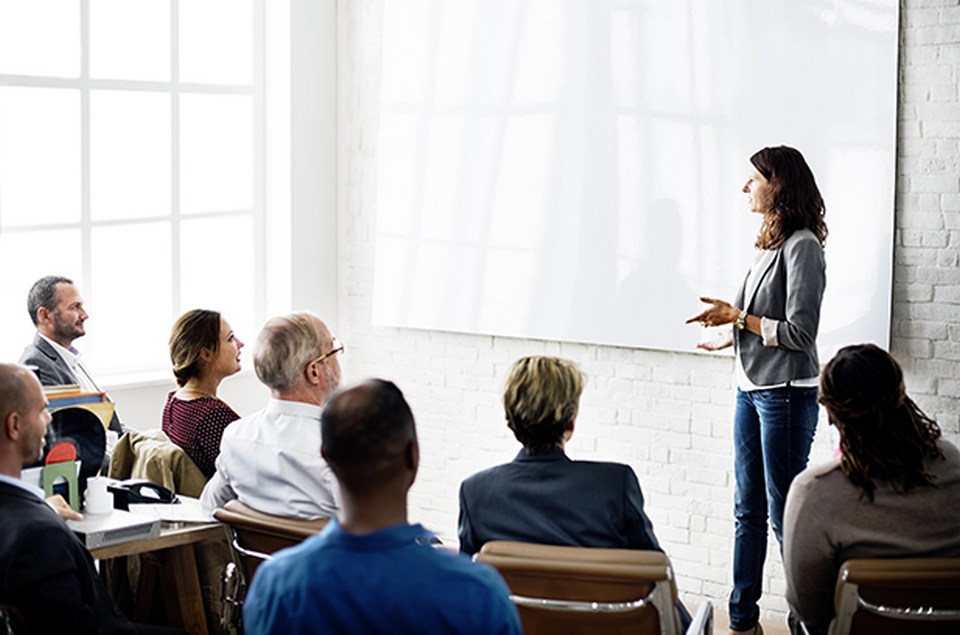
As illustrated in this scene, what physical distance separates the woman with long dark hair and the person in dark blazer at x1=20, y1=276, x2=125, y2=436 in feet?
10.4

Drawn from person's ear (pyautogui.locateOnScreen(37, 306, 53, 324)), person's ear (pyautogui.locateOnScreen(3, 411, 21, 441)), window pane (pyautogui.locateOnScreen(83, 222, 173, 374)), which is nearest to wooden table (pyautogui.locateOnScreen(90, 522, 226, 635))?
person's ear (pyautogui.locateOnScreen(3, 411, 21, 441))

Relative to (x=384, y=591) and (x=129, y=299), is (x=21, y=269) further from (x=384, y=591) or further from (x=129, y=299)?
(x=384, y=591)

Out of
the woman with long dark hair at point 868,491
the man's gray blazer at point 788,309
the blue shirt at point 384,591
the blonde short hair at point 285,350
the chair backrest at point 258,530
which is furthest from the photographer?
the man's gray blazer at point 788,309

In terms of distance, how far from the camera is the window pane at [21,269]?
5918 millimetres

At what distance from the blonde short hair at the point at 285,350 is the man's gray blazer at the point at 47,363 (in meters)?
1.70

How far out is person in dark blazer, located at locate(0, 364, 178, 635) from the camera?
286cm

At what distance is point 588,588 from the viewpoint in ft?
9.21

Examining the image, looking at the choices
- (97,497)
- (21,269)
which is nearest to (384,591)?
(97,497)

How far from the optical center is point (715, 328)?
18.1 feet

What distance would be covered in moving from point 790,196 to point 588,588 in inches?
86.8

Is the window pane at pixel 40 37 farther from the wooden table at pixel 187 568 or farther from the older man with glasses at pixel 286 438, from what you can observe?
the wooden table at pixel 187 568

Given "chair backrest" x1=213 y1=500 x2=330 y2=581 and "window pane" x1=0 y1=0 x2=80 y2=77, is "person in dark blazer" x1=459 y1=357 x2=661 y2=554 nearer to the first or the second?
"chair backrest" x1=213 y1=500 x2=330 y2=581

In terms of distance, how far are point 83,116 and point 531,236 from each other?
2131mm

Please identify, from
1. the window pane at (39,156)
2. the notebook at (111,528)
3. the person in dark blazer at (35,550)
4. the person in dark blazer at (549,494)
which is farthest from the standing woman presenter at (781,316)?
the window pane at (39,156)
